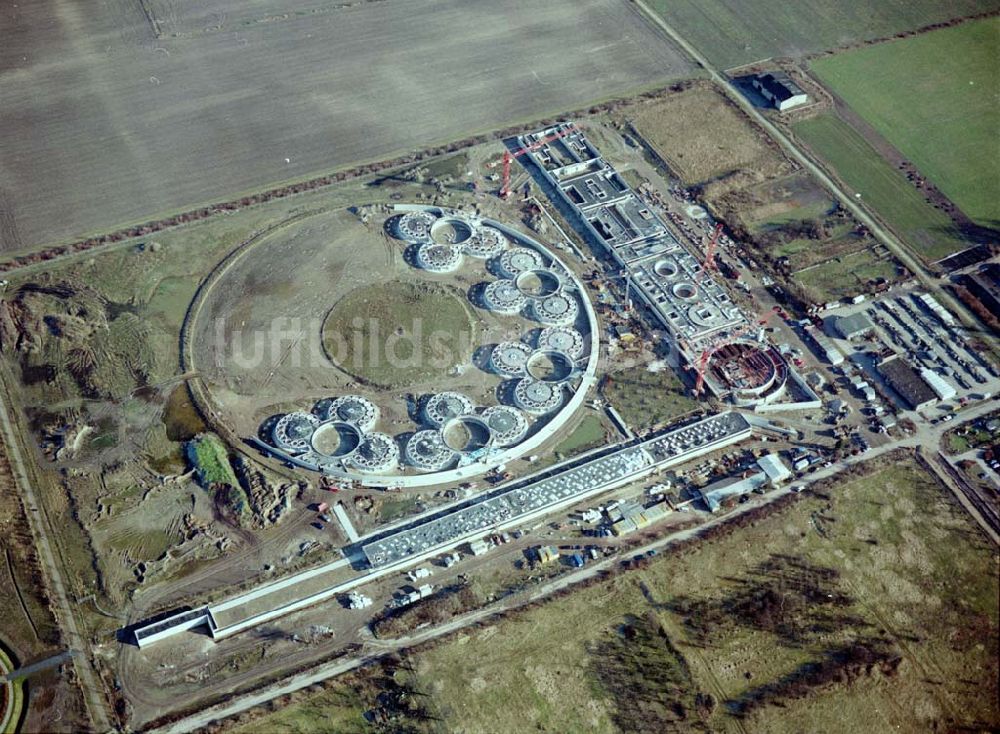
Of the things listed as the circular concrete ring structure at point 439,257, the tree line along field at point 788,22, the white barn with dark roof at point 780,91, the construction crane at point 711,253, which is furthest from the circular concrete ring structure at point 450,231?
the tree line along field at point 788,22

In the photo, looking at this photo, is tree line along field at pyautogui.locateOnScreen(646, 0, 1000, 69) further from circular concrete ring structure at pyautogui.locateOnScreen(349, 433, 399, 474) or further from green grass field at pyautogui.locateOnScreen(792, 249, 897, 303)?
circular concrete ring structure at pyautogui.locateOnScreen(349, 433, 399, 474)

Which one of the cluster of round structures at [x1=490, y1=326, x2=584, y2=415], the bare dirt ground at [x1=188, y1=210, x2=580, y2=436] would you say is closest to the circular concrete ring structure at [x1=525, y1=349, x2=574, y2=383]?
the cluster of round structures at [x1=490, y1=326, x2=584, y2=415]

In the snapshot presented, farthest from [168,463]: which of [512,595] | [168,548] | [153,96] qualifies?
[153,96]

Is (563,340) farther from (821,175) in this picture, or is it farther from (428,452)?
(821,175)

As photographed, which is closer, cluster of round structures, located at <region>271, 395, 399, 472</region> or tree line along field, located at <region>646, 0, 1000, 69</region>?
cluster of round structures, located at <region>271, 395, 399, 472</region>

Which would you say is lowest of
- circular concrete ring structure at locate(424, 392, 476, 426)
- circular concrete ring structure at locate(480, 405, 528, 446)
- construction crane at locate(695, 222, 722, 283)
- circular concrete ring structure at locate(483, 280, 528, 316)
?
circular concrete ring structure at locate(480, 405, 528, 446)

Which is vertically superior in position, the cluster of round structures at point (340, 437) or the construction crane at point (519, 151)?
the construction crane at point (519, 151)

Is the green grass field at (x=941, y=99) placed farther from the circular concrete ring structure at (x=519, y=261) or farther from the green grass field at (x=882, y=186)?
the circular concrete ring structure at (x=519, y=261)
